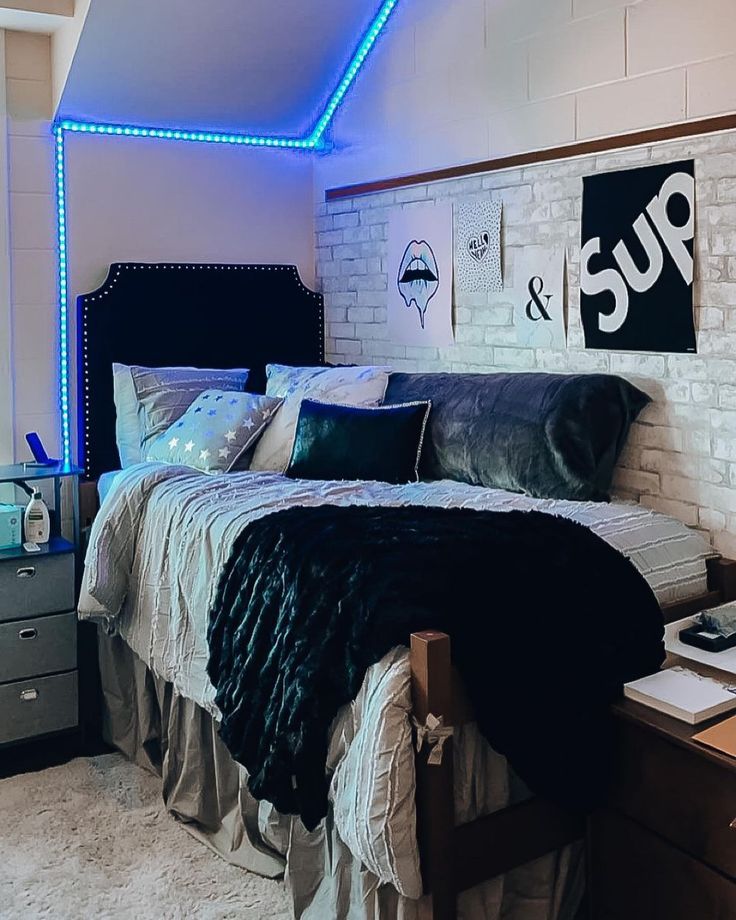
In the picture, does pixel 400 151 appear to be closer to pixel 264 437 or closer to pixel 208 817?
pixel 264 437

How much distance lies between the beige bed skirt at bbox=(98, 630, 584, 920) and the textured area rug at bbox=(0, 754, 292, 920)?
6 cm

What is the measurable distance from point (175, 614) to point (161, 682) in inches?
14.5

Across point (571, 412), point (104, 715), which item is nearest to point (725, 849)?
point (571, 412)

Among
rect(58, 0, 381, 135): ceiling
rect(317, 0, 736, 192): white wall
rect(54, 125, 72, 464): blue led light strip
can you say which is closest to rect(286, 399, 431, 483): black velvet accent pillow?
rect(317, 0, 736, 192): white wall

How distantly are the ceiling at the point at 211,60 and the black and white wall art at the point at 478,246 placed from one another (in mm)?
867

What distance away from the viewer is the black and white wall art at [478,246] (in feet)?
10.2

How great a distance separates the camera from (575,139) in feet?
9.18

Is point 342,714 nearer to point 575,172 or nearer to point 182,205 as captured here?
point 575,172

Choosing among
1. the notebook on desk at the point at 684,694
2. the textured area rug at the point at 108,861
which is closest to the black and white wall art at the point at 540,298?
the notebook on desk at the point at 684,694

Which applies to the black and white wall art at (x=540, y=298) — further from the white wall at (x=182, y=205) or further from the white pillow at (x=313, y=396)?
the white wall at (x=182, y=205)

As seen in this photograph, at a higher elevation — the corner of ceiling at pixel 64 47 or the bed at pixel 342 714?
the corner of ceiling at pixel 64 47

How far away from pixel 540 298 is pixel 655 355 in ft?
1.56

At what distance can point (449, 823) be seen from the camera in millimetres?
1781

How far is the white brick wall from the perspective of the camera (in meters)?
2.44
